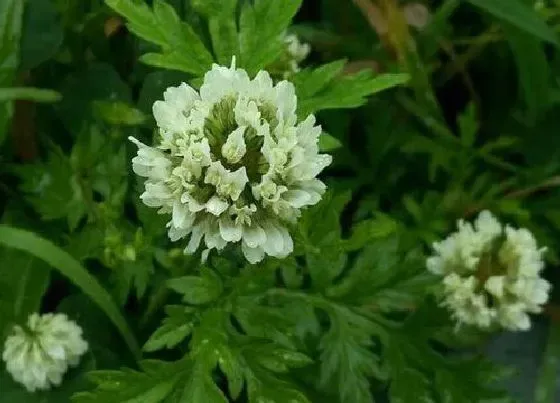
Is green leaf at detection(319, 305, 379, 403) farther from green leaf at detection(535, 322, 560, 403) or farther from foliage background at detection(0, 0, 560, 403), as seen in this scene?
green leaf at detection(535, 322, 560, 403)

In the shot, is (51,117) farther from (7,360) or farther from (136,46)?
(7,360)

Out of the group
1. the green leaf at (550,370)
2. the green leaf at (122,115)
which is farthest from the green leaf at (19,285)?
the green leaf at (550,370)

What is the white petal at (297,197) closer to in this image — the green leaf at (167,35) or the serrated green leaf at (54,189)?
the green leaf at (167,35)

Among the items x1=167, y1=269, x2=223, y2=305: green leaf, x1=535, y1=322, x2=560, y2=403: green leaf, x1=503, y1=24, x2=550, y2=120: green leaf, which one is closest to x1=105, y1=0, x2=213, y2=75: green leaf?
x1=167, y1=269, x2=223, y2=305: green leaf

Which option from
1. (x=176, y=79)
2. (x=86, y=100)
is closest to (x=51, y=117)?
(x=86, y=100)

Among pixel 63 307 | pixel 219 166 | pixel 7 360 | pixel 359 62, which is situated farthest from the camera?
pixel 359 62

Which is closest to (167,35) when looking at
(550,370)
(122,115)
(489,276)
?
(122,115)
